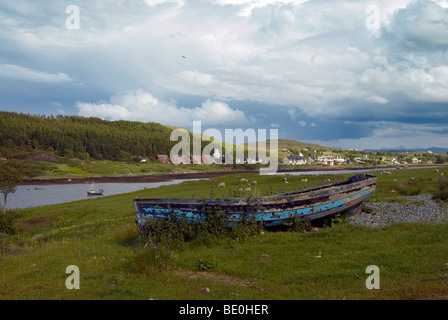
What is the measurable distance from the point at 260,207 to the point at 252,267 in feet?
15.3

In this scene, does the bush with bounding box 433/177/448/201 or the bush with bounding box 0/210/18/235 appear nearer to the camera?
the bush with bounding box 433/177/448/201

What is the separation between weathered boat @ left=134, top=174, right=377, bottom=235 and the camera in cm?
1472

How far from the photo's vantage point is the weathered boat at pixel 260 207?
14719 millimetres

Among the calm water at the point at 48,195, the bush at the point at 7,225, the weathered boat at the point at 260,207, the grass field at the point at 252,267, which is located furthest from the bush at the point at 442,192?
the calm water at the point at 48,195

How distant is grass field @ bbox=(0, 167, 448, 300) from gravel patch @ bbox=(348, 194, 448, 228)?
4.47 ft

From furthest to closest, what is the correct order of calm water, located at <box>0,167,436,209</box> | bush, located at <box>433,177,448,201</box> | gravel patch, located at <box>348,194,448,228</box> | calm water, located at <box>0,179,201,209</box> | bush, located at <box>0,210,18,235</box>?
1. calm water, located at <box>0,167,436,209</box>
2. calm water, located at <box>0,179,201,209</box>
3. bush, located at <box>0,210,18,235</box>
4. bush, located at <box>433,177,448,201</box>
5. gravel patch, located at <box>348,194,448,228</box>

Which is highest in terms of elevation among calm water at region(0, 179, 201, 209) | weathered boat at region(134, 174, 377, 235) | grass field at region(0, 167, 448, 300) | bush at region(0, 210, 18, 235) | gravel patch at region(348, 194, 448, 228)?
weathered boat at region(134, 174, 377, 235)

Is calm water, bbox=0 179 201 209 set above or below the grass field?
below

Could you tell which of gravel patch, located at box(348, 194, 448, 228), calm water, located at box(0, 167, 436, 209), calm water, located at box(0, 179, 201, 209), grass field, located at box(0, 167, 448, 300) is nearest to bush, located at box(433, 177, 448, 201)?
gravel patch, located at box(348, 194, 448, 228)

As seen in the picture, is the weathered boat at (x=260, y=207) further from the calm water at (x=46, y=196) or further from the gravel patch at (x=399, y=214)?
the calm water at (x=46, y=196)

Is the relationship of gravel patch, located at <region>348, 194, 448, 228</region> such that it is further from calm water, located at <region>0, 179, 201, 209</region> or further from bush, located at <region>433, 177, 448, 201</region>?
calm water, located at <region>0, 179, 201, 209</region>

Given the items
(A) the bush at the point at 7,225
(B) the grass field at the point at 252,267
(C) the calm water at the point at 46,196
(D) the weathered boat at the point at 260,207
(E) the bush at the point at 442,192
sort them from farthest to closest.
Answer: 1. (C) the calm water at the point at 46,196
2. (A) the bush at the point at 7,225
3. (E) the bush at the point at 442,192
4. (D) the weathered boat at the point at 260,207
5. (B) the grass field at the point at 252,267

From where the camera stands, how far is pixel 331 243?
13.5 meters

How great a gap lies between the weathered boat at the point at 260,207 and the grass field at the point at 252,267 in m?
0.86
